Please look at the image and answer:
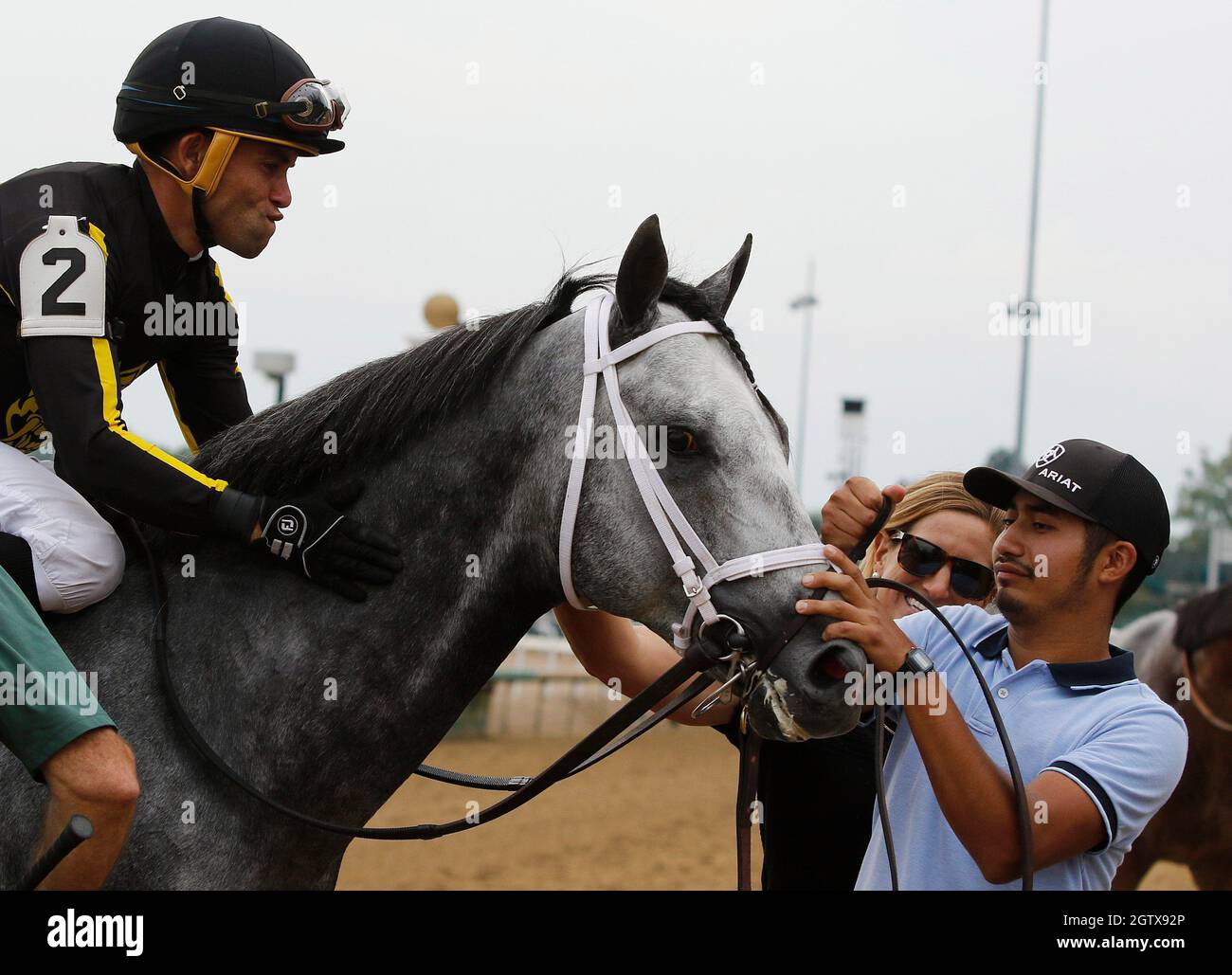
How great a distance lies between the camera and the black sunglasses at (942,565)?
10.8ft

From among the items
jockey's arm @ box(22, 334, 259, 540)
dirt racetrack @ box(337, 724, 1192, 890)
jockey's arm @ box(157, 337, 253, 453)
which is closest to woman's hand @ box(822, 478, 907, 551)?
jockey's arm @ box(22, 334, 259, 540)

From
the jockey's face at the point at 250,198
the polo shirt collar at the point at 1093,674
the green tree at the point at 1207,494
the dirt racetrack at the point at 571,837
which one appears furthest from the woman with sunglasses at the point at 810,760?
the green tree at the point at 1207,494

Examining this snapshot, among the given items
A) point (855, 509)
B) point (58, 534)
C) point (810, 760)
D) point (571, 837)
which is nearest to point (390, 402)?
point (58, 534)

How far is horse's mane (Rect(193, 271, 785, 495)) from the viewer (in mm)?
2607

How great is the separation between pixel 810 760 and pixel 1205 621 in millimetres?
5110

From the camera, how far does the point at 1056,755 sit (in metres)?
2.42

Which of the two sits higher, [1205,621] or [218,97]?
[218,97]

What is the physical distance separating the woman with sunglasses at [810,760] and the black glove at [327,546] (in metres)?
0.57

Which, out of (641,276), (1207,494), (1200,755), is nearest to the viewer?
(641,276)

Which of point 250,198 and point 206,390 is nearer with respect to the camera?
point 250,198

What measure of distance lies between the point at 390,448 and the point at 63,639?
2.80 feet

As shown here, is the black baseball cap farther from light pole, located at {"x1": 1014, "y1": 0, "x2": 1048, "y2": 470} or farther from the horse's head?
light pole, located at {"x1": 1014, "y1": 0, "x2": 1048, "y2": 470}

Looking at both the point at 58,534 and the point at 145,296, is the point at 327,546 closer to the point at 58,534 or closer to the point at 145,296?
the point at 58,534
